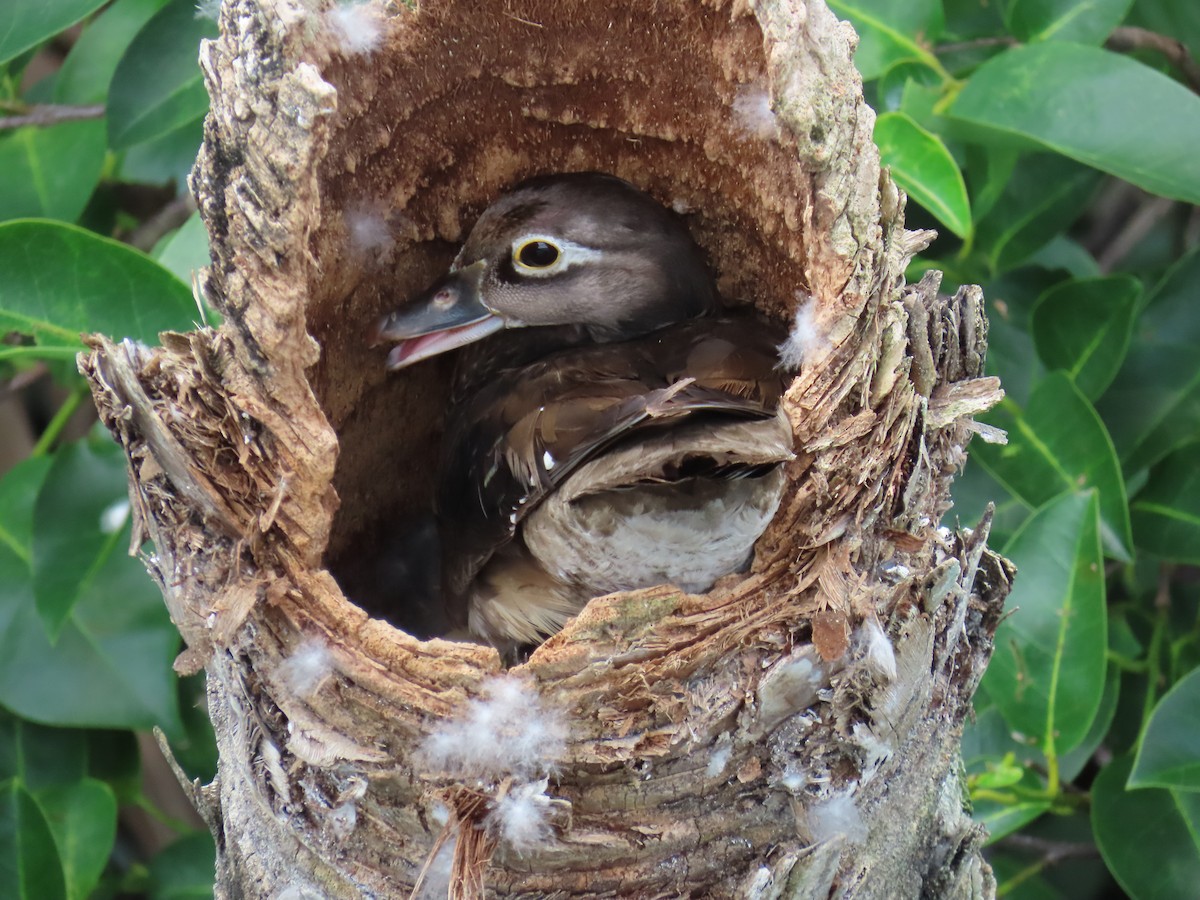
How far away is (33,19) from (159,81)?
0.14 metres

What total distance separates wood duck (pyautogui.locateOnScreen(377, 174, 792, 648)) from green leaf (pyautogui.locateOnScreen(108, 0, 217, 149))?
0.35 m

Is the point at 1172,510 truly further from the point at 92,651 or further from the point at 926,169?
the point at 92,651

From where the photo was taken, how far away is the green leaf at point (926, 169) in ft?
3.96

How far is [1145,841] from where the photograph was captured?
141 cm

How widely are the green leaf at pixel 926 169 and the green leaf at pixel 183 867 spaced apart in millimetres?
1298

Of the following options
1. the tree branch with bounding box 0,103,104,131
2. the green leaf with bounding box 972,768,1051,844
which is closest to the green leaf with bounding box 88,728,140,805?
the tree branch with bounding box 0,103,104,131

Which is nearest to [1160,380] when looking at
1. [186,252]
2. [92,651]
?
[186,252]

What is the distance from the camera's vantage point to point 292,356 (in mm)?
890

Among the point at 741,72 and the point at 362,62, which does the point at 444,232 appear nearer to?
the point at 362,62

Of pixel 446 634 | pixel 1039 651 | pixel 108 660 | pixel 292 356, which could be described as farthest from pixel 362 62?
pixel 1039 651

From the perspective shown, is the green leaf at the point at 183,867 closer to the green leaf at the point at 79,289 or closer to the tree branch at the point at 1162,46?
the green leaf at the point at 79,289

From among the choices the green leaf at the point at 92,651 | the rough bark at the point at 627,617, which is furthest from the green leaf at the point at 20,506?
the rough bark at the point at 627,617

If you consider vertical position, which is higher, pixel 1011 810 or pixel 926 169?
pixel 926 169

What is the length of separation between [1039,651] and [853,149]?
0.75 m
